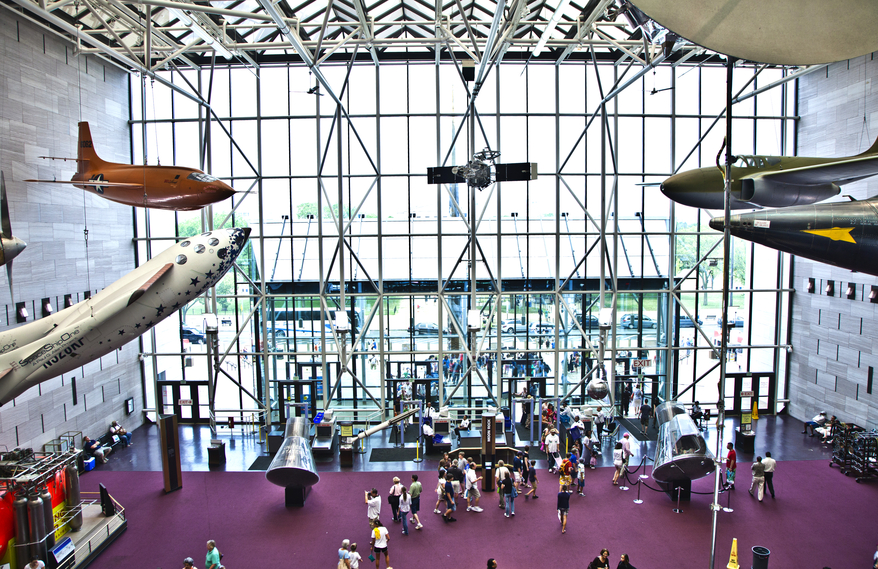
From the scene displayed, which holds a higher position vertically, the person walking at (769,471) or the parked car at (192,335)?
the parked car at (192,335)

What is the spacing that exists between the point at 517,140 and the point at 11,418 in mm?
15981

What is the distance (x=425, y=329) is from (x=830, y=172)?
13060 millimetres

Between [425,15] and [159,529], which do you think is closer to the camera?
[159,529]

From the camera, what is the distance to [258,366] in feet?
54.6

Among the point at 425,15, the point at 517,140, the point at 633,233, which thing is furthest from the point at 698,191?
the point at 425,15

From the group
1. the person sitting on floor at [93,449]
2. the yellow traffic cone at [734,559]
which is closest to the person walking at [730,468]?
the yellow traffic cone at [734,559]

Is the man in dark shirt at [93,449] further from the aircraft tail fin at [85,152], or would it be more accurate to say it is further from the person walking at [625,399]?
the person walking at [625,399]

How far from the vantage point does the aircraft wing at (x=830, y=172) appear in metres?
4.72

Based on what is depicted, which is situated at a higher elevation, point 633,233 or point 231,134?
point 231,134

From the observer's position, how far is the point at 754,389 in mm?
17250

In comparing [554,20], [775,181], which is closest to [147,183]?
[554,20]

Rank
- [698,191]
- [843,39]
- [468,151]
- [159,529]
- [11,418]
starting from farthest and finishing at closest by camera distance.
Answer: [468,151]
[11,418]
[159,529]
[698,191]
[843,39]

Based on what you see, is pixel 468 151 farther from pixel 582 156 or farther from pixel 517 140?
pixel 582 156

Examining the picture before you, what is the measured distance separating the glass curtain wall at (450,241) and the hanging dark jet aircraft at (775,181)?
5999 mm
